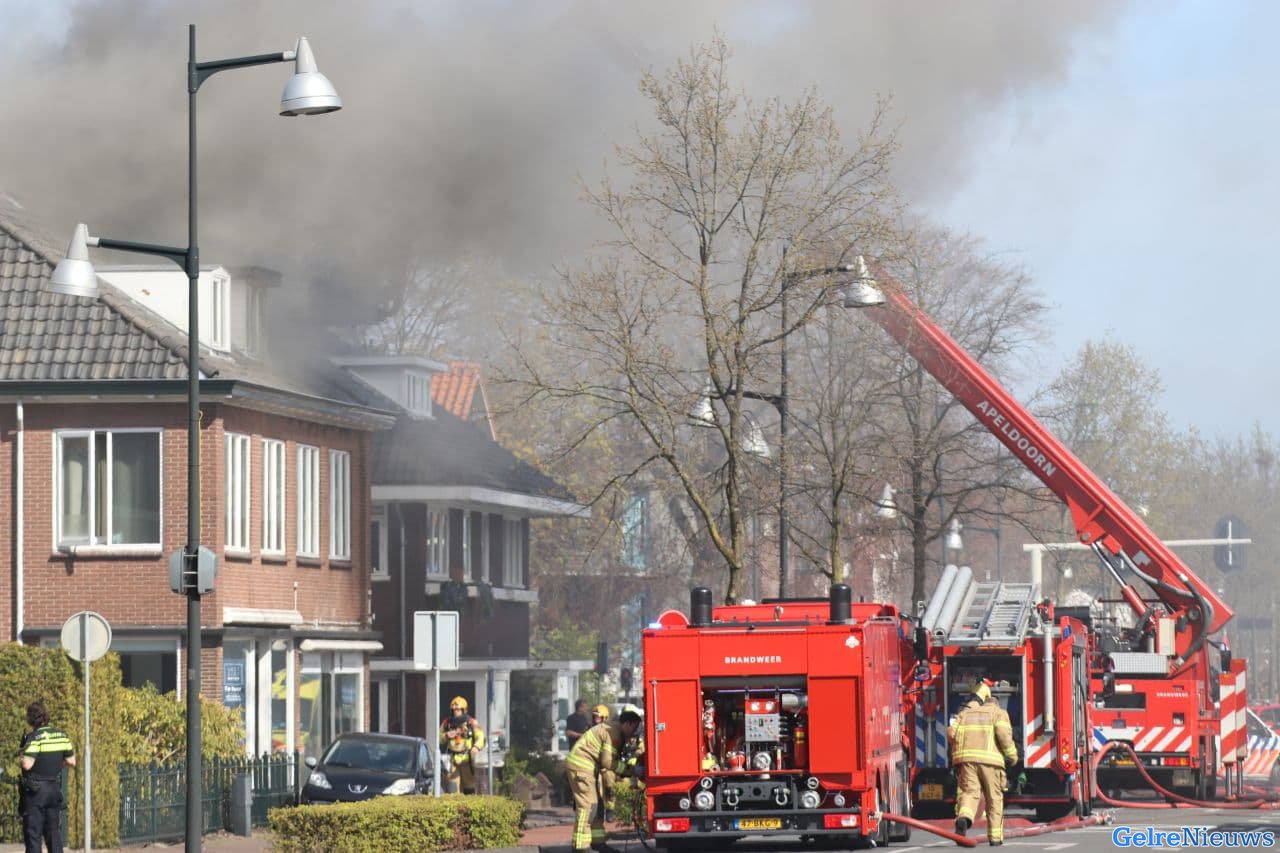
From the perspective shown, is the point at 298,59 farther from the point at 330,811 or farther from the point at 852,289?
the point at 852,289

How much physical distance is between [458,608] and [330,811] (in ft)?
58.7

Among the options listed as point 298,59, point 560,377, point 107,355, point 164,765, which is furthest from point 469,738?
point 298,59

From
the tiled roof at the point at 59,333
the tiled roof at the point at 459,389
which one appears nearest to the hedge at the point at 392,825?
the tiled roof at the point at 59,333

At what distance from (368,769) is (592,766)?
223 inches

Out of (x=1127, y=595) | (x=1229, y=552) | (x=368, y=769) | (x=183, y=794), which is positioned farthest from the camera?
(x=1229, y=552)

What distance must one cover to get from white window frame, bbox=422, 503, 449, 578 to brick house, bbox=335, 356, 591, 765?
0.03 meters

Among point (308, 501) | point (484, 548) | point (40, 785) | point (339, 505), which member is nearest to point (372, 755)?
point (40, 785)

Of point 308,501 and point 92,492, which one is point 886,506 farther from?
point 92,492

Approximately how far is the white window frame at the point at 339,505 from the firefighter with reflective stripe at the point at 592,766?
12799mm

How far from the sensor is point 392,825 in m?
18.7

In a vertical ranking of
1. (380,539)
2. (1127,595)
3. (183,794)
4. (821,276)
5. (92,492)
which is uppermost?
(821,276)

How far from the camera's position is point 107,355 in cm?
2753

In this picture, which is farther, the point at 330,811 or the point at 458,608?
the point at 458,608

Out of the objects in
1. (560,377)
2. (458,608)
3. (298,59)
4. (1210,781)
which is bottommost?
(1210,781)
